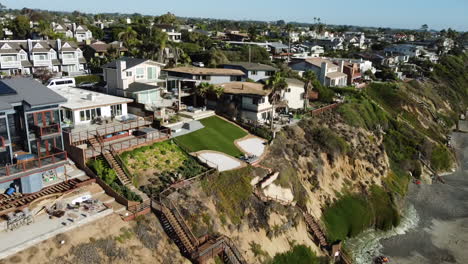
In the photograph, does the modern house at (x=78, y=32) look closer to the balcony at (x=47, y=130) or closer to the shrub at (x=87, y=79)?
the shrub at (x=87, y=79)

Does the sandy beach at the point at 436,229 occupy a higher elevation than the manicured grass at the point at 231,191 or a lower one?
lower

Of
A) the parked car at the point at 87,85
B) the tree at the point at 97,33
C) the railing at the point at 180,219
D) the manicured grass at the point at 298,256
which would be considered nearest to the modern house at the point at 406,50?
the tree at the point at 97,33

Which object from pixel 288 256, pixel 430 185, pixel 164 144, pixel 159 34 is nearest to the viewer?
pixel 288 256

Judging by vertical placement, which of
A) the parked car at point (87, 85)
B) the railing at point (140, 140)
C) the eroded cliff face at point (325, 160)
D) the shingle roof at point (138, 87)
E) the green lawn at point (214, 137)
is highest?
the shingle roof at point (138, 87)

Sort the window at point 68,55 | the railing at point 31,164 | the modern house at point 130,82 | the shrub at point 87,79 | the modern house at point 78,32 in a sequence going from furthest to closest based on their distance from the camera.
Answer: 1. the modern house at point 78,32
2. the window at point 68,55
3. the shrub at point 87,79
4. the modern house at point 130,82
5. the railing at point 31,164

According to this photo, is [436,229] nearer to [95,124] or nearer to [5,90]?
[95,124]

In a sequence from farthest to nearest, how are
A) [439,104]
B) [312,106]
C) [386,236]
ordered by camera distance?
[439,104] < [312,106] < [386,236]

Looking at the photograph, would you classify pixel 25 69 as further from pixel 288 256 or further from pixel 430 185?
pixel 430 185

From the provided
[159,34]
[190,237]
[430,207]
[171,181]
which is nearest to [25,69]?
[159,34]
